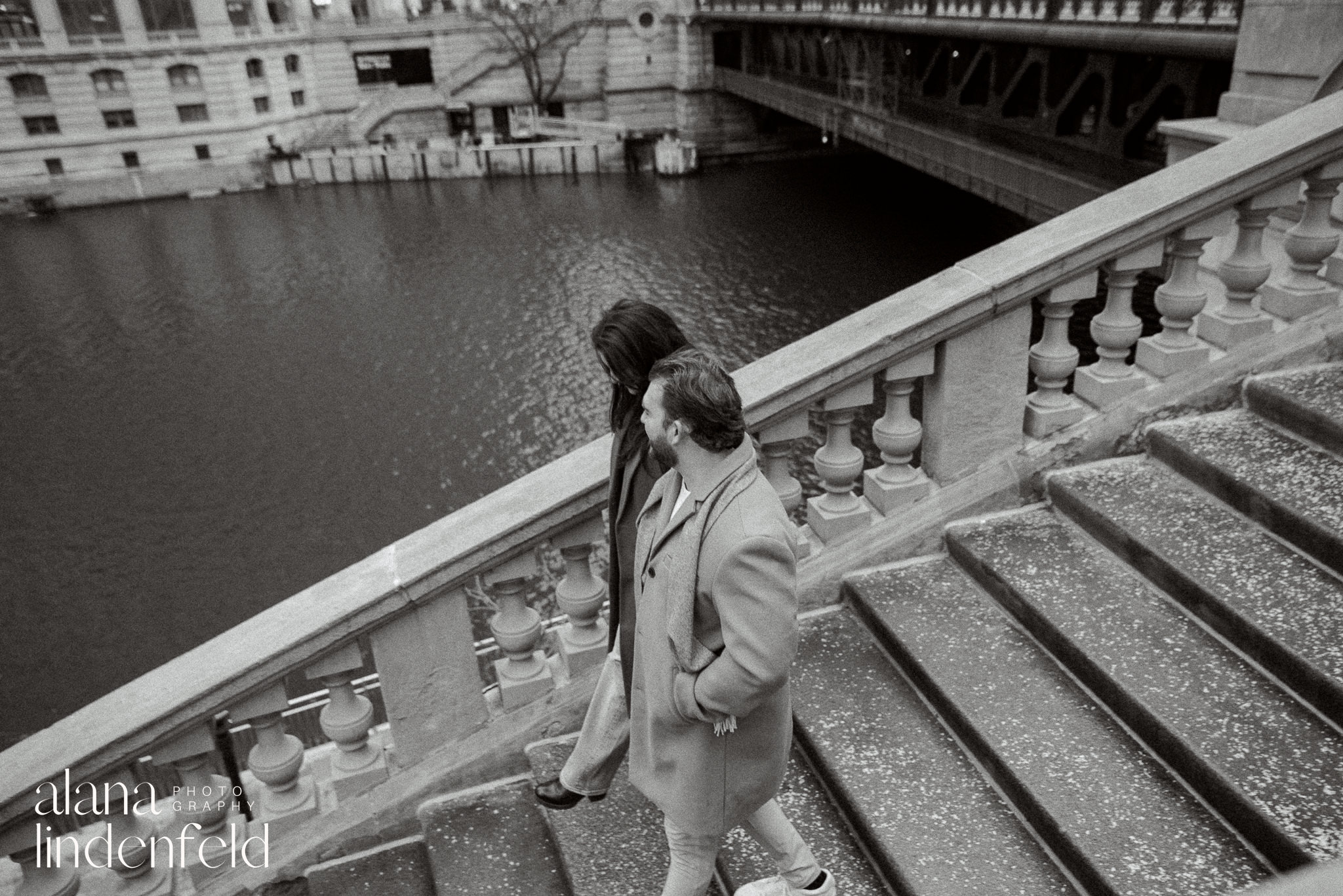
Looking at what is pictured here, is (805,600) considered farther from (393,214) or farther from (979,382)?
(393,214)

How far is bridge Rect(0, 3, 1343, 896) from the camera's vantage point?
2674mm

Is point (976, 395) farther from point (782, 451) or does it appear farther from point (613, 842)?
point (613, 842)

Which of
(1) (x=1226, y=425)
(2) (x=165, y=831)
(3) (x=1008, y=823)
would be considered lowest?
(2) (x=165, y=831)

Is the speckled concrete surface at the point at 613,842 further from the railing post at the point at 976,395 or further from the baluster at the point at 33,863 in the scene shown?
the railing post at the point at 976,395

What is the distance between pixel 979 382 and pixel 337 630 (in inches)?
96.0

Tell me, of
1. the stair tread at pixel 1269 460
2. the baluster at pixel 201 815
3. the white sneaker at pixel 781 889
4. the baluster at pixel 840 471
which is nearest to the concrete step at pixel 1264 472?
the stair tread at pixel 1269 460

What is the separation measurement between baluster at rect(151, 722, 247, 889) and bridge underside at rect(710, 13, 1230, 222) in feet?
29.1

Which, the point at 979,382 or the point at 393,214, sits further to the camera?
the point at 393,214

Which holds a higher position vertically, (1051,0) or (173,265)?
(1051,0)

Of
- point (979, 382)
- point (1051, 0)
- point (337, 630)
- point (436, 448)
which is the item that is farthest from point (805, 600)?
point (436, 448)

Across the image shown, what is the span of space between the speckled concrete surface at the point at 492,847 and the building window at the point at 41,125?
148 feet

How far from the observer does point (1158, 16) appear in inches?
370

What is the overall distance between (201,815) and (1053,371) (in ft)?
11.3

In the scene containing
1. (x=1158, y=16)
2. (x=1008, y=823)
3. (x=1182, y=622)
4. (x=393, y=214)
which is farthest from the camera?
(x=393, y=214)
